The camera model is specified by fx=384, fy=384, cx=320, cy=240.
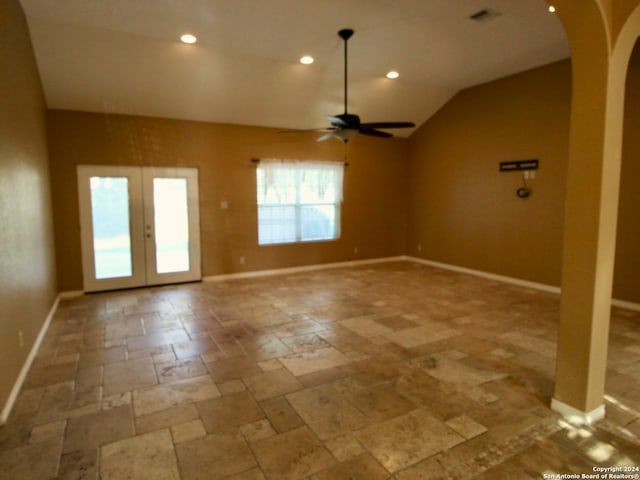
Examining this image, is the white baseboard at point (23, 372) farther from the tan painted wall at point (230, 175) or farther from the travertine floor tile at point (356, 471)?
the travertine floor tile at point (356, 471)

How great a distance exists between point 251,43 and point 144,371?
3.78m

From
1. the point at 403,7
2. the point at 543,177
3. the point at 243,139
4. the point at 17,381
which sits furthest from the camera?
the point at 243,139

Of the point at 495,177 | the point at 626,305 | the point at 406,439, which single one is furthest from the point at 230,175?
the point at 626,305

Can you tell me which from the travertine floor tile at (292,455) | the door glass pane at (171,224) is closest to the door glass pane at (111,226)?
the door glass pane at (171,224)

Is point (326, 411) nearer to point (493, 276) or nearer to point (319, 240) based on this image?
point (493, 276)

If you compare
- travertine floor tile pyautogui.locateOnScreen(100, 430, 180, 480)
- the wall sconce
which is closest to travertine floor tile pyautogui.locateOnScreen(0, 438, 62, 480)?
travertine floor tile pyautogui.locateOnScreen(100, 430, 180, 480)

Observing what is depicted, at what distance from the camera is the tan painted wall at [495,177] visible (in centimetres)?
564

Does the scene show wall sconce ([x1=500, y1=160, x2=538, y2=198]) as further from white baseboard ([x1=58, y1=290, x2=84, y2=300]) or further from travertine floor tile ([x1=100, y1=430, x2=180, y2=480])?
white baseboard ([x1=58, y1=290, x2=84, y2=300])

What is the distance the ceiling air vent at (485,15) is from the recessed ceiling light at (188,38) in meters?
3.07

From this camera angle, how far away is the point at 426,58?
5230 millimetres

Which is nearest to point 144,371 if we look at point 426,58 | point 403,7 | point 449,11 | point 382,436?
point 382,436

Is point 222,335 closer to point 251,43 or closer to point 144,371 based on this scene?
point 144,371

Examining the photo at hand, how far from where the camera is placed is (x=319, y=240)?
7.66 m

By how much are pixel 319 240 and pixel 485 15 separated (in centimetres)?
467
